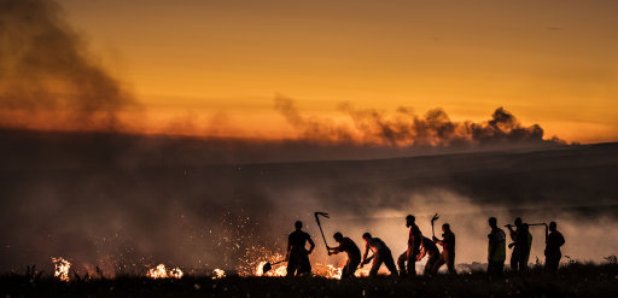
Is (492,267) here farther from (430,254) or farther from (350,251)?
(350,251)

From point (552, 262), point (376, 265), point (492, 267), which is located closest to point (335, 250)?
point (376, 265)

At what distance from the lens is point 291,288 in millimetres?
23188

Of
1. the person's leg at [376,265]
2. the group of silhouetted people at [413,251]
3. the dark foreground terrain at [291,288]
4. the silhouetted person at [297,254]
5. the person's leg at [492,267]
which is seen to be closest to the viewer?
the dark foreground terrain at [291,288]

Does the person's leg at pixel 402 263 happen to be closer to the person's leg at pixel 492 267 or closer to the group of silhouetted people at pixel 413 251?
the group of silhouetted people at pixel 413 251

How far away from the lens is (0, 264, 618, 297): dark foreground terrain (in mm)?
22422

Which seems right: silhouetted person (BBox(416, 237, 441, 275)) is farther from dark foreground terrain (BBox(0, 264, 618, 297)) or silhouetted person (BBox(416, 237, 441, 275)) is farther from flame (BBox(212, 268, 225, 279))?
flame (BBox(212, 268, 225, 279))

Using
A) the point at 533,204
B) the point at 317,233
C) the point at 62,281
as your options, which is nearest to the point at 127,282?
the point at 62,281

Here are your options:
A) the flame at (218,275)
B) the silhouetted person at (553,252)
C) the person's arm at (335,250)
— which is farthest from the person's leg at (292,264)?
the silhouetted person at (553,252)

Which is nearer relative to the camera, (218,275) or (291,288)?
(291,288)

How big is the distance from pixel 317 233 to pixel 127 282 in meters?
98.8

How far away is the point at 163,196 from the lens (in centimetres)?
19000

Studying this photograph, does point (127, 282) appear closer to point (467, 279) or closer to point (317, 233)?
point (467, 279)

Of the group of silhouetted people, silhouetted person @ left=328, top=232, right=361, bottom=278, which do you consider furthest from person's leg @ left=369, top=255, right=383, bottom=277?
silhouetted person @ left=328, top=232, right=361, bottom=278

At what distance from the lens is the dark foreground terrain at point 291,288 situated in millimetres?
22422
